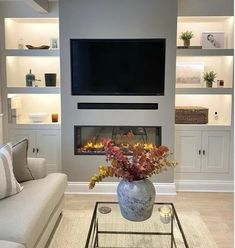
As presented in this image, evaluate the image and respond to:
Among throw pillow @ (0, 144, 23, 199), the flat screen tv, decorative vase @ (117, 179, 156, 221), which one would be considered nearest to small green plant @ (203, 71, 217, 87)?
the flat screen tv

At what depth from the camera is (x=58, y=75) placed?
16.3 feet

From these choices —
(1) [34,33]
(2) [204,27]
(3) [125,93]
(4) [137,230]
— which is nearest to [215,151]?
(3) [125,93]

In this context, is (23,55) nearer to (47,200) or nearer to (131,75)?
(131,75)

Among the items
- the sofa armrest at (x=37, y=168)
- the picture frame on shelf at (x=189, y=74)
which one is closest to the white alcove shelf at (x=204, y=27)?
the picture frame on shelf at (x=189, y=74)

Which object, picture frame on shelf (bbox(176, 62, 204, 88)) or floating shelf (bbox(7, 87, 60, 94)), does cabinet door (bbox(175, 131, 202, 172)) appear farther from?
floating shelf (bbox(7, 87, 60, 94))

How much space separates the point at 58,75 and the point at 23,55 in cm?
57

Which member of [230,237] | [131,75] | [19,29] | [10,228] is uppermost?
[19,29]

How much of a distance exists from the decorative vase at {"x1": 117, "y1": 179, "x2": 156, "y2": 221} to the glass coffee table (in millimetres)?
189

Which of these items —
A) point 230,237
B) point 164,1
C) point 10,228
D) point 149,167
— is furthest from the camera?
point 164,1

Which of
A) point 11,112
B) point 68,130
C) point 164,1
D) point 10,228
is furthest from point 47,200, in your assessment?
point 164,1

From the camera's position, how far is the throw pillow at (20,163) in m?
3.20

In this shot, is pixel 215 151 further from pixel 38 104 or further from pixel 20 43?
pixel 20 43

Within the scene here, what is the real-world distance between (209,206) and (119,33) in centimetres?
244

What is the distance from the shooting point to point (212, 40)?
4.74m
